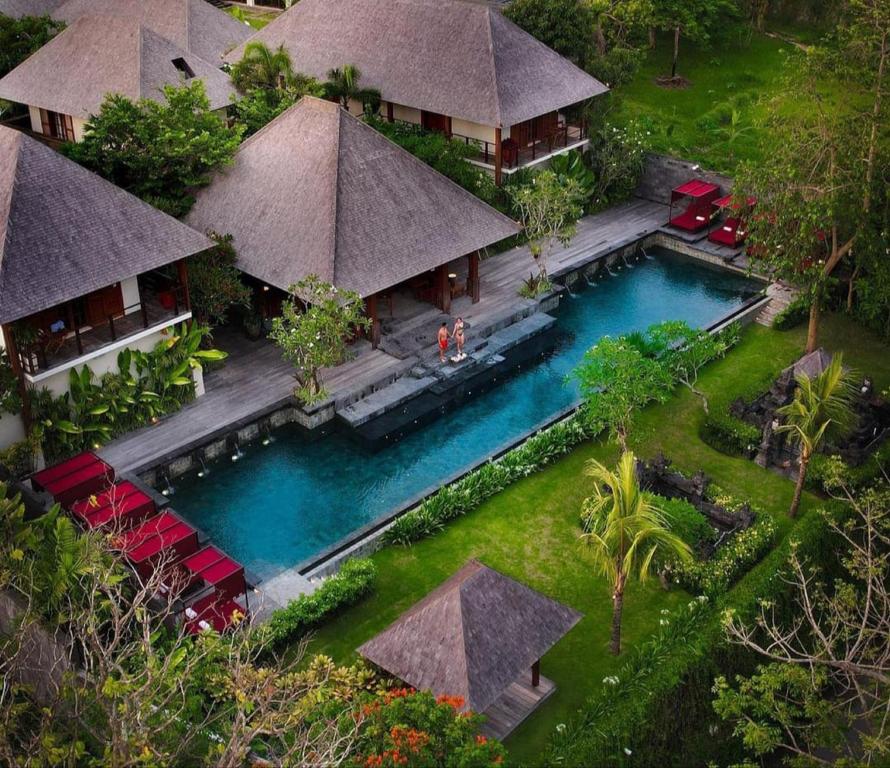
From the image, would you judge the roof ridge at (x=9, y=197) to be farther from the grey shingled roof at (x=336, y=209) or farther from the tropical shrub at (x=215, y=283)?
the grey shingled roof at (x=336, y=209)

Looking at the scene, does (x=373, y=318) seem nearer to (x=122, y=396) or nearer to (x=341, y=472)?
(x=341, y=472)

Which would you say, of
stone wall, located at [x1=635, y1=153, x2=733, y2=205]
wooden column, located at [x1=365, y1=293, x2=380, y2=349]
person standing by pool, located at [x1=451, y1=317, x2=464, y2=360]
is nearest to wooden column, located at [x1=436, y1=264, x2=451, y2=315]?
person standing by pool, located at [x1=451, y1=317, x2=464, y2=360]

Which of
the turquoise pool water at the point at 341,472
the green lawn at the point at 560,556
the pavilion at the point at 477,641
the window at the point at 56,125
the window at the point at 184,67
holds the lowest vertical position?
the turquoise pool water at the point at 341,472

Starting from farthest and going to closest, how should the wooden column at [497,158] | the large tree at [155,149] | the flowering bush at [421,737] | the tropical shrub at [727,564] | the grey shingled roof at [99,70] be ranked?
1. the grey shingled roof at [99,70]
2. the wooden column at [497,158]
3. the large tree at [155,149]
4. the tropical shrub at [727,564]
5. the flowering bush at [421,737]

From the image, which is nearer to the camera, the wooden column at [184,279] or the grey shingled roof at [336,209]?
the wooden column at [184,279]

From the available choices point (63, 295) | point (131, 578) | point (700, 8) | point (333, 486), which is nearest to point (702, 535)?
point (333, 486)

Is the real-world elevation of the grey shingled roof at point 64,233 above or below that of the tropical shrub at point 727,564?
above

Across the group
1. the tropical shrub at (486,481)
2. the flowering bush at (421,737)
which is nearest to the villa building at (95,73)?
the tropical shrub at (486,481)

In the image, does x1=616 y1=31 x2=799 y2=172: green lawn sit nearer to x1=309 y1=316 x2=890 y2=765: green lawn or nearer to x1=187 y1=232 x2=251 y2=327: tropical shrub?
x1=309 y1=316 x2=890 y2=765: green lawn
